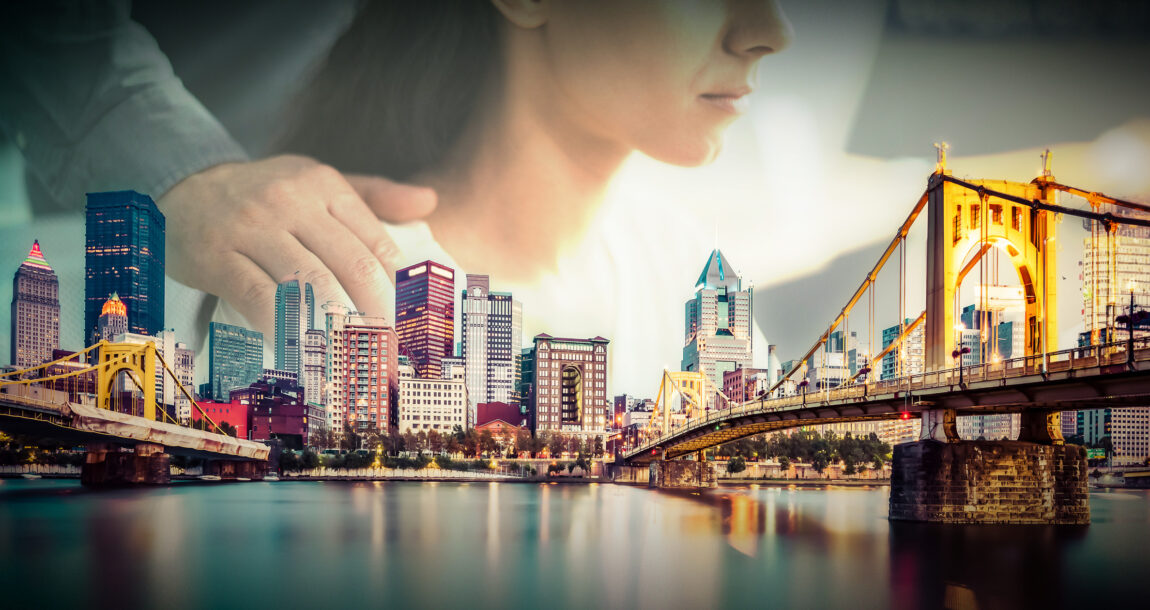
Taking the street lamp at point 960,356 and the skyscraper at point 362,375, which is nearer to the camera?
the street lamp at point 960,356

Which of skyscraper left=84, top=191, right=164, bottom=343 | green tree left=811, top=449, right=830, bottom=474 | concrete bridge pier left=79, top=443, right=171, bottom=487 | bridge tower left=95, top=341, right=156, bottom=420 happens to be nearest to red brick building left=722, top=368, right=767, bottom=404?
green tree left=811, top=449, right=830, bottom=474

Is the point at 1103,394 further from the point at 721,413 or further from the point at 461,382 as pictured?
the point at 461,382

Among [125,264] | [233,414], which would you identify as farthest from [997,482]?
[125,264]

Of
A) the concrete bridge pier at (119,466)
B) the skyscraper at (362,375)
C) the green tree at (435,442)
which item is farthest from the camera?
the skyscraper at (362,375)

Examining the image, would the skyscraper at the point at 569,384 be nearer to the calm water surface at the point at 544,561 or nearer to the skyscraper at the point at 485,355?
the skyscraper at the point at 485,355

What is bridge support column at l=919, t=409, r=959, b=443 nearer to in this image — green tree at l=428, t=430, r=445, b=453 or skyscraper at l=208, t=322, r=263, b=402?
green tree at l=428, t=430, r=445, b=453

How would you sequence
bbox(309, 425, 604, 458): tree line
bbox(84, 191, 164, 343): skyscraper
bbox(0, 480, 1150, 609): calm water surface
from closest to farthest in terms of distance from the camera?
bbox(0, 480, 1150, 609): calm water surface, bbox(309, 425, 604, 458): tree line, bbox(84, 191, 164, 343): skyscraper

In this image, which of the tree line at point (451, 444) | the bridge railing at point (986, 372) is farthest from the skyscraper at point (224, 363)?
the bridge railing at point (986, 372)
